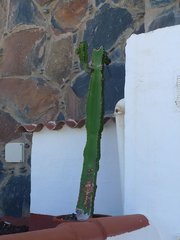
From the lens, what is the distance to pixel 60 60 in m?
6.45

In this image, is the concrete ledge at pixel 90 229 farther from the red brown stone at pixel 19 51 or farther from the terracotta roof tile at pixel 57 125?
the red brown stone at pixel 19 51

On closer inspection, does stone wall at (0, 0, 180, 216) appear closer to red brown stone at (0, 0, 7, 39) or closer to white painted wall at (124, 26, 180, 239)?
red brown stone at (0, 0, 7, 39)

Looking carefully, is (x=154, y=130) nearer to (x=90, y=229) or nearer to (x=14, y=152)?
(x=90, y=229)

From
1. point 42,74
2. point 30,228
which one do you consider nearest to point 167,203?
point 30,228

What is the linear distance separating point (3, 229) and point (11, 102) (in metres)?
2.21

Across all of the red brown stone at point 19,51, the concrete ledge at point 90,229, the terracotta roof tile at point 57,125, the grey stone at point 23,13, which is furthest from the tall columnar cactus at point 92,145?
the grey stone at point 23,13

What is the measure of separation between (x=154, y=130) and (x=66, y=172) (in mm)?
1394

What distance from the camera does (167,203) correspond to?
357cm

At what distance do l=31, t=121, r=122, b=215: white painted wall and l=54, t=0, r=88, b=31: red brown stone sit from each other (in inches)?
70.0

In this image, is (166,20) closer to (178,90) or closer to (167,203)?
(178,90)

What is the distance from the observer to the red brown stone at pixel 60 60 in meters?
6.38

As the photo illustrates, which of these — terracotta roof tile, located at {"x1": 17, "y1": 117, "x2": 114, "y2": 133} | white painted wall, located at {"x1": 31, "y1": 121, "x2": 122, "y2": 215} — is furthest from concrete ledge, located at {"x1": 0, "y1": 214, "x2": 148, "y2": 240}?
terracotta roof tile, located at {"x1": 17, "y1": 117, "x2": 114, "y2": 133}

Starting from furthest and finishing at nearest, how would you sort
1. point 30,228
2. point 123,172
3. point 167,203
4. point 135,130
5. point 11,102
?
point 11,102 < point 30,228 < point 123,172 < point 135,130 < point 167,203

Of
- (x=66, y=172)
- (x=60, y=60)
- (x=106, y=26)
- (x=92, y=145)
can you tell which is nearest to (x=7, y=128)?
(x=60, y=60)
